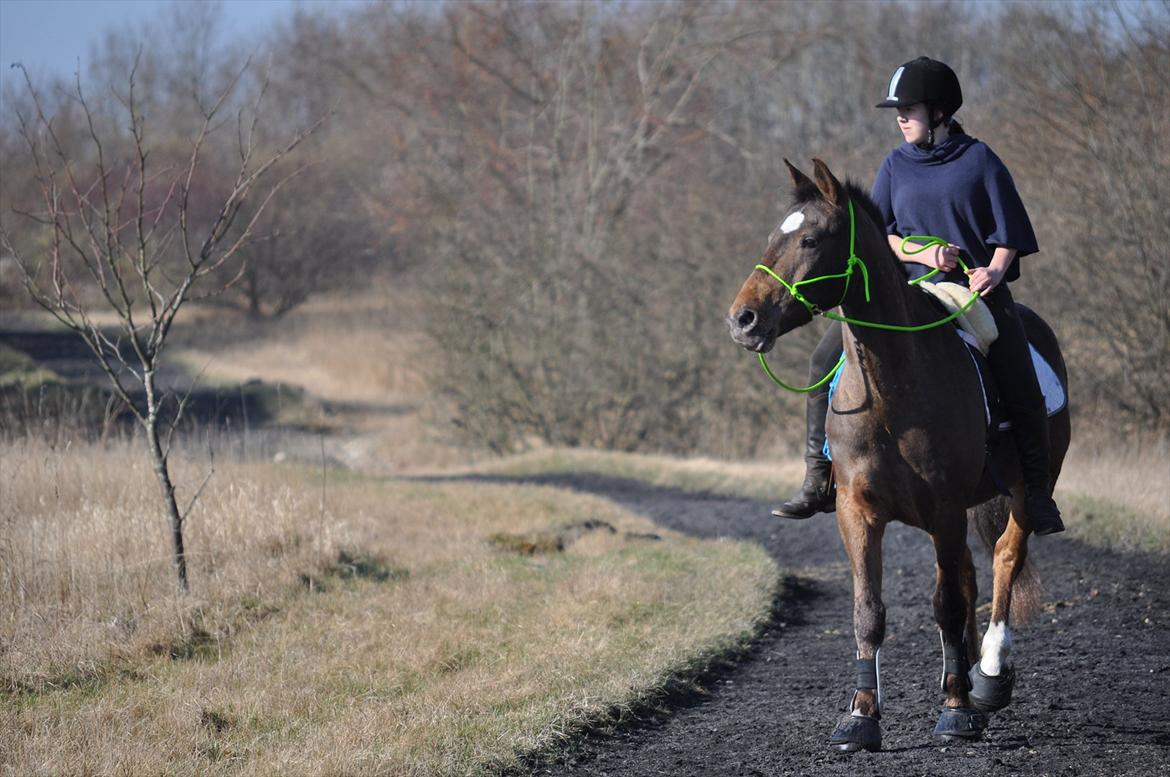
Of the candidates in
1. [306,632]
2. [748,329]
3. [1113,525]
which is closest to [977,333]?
[748,329]

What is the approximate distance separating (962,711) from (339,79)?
118 ft

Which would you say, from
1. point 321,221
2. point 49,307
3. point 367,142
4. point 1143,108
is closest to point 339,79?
point 321,221

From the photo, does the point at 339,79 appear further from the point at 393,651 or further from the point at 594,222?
the point at 393,651

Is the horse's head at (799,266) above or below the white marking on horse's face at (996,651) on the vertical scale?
above

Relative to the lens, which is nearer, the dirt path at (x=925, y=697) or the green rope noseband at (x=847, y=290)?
the green rope noseband at (x=847, y=290)

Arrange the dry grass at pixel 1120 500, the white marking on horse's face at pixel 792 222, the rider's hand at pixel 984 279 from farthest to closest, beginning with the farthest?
the dry grass at pixel 1120 500, the rider's hand at pixel 984 279, the white marking on horse's face at pixel 792 222

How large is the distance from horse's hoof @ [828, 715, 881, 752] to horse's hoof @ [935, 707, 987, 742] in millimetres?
366

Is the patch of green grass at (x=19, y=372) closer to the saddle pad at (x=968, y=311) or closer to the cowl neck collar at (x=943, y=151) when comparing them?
the cowl neck collar at (x=943, y=151)

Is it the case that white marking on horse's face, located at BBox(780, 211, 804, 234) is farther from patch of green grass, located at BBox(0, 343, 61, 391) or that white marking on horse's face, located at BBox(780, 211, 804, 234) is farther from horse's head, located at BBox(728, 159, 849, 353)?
patch of green grass, located at BBox(0, 343, 61, 391)

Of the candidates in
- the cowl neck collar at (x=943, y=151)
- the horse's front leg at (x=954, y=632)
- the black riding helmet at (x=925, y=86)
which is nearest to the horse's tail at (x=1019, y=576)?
the horse's front leg at (x=954, y=632)

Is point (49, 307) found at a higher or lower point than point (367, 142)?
lower

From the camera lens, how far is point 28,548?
25.4 feet

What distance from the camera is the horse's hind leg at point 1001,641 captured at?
5.62 meters

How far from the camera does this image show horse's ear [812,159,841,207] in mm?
5031
